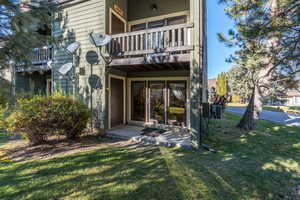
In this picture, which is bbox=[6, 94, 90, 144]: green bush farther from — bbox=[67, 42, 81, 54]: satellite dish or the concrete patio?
bbox=[67, 42, 81, 54]: satellite dish

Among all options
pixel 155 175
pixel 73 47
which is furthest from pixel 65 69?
pixel 155 175

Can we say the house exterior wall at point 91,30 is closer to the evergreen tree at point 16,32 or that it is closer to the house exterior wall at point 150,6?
the house exterior wall at point 150,6

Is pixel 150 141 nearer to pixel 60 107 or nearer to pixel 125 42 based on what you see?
pixel 60 107

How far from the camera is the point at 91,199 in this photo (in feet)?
7.79

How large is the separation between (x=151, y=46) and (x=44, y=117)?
4.28 m

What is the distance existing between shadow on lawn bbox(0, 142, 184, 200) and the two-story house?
2.54m

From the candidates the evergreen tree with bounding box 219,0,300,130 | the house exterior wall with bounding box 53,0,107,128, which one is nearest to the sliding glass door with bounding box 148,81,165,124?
the house exterior wall with bounding box 53,0,107,128

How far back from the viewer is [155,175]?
3096mm

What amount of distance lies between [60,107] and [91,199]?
3330mm

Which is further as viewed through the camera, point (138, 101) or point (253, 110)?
point (138, 101)

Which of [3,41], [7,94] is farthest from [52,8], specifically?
[7,94]

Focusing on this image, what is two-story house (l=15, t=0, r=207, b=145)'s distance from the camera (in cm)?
551

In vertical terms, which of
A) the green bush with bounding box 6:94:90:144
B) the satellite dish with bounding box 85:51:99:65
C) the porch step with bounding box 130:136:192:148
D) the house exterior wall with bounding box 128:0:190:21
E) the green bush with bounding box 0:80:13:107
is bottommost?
the porch step with bounding box 130:136:192:148

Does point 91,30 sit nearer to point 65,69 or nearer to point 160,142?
point 65,69
